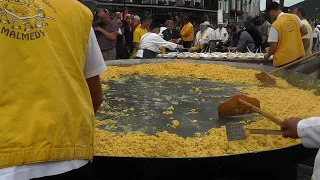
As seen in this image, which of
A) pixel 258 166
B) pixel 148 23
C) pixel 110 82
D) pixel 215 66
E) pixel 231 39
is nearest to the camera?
pixel 258 166

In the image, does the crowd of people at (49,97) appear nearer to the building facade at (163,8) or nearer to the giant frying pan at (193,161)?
the giant frying pan at (193,161)

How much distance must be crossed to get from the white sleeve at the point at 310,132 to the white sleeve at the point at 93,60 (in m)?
0.99

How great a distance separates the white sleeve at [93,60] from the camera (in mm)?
1570

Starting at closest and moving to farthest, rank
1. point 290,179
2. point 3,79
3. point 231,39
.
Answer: point 3,79
point 290,179
point 231,39

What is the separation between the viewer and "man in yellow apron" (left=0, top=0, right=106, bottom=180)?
50.2 inches

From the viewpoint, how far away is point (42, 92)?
1.32 m

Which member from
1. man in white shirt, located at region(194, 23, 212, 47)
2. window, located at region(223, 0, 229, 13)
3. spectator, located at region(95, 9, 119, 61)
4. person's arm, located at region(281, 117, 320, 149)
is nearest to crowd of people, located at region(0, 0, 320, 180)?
person's arm, located at region(281, 117, 320, 149)

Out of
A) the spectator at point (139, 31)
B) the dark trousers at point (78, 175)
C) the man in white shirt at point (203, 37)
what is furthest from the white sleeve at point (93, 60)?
the man in white shirt at point (203, 37)

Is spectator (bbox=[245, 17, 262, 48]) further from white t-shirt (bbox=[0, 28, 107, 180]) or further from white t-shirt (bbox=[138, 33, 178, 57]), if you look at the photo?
white t-shirt (bbox=[0, 28, 107, 180])

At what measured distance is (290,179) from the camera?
289cm

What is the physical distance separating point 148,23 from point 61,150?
8.87 metres

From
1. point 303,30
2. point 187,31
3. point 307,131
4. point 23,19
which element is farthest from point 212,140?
point 187,31

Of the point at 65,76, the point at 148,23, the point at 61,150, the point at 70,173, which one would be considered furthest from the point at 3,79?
the point at 148,23

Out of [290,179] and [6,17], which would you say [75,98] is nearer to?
[6,17]
